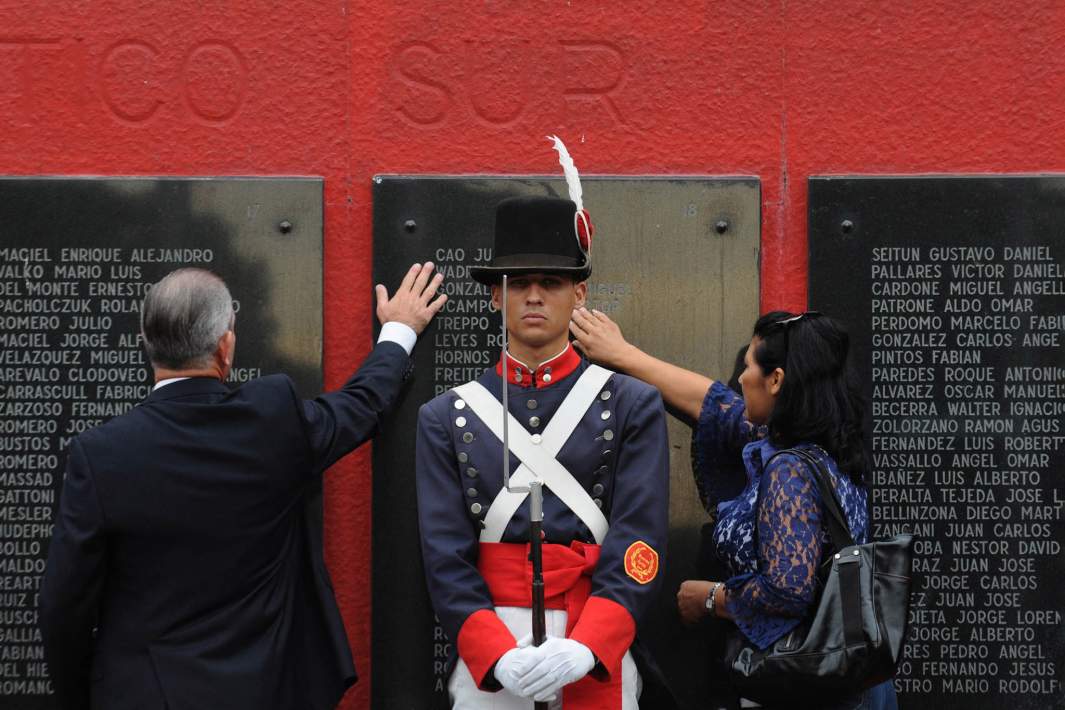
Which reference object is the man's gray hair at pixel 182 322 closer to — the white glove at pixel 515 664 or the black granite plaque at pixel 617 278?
the black granite plaque at pixel 617 278

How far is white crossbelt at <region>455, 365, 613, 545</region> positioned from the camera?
3.43 metres

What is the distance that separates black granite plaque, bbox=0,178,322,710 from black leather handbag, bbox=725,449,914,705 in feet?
5.48

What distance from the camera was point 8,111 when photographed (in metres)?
4.18

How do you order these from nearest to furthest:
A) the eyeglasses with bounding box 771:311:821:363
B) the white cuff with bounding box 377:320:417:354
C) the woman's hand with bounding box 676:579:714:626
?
the eyeglasses with bounding box 771:311:821:363, the woman's hand with bounding box 676:579:714:626, the white cuff with bounding box 377:320:417:354

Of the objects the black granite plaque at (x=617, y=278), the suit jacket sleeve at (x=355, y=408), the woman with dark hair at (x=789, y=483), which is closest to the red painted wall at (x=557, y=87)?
the black granite plaque at (x=617, y=278)

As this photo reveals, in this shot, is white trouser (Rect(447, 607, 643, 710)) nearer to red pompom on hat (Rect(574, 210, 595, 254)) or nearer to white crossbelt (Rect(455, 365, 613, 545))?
white crossbelt (Rect(455, 365, 613, 545))

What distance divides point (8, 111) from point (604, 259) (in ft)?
6.47

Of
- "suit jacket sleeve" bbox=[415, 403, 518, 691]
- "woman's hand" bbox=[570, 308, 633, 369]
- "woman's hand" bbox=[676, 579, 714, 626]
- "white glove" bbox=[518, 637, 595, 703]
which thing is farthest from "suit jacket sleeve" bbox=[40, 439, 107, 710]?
"woman's hand" bbox=[676, 579, 714, 626]

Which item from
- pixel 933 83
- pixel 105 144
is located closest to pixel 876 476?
pixel 933 83

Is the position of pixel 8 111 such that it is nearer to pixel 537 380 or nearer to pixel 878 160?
pixel 537 380

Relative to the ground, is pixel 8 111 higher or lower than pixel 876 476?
higher

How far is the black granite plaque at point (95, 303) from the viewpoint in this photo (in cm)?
406

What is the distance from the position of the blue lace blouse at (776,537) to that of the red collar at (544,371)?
536 mm

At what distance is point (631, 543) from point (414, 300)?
1.12m
